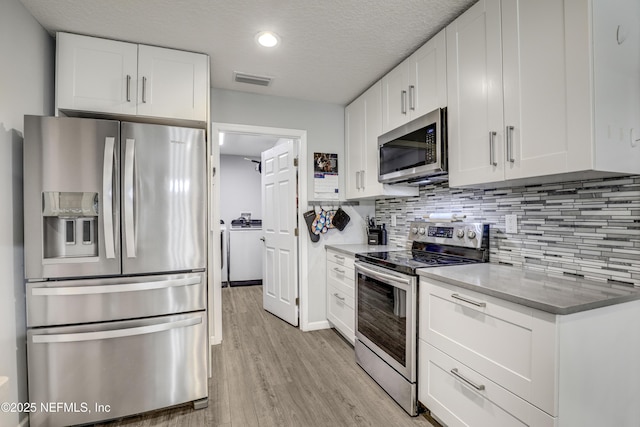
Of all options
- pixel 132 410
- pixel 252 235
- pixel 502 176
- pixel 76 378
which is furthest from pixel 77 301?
pixel 252 235

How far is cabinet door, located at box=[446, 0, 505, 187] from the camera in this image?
5.20ft

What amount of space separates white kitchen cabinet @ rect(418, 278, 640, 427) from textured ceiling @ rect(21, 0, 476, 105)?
1607 mm

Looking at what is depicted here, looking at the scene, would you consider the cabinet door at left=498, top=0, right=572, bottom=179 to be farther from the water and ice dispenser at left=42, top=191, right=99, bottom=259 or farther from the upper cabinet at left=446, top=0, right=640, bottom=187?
the water and ice dispenser at left=42, top=191, right=99, bottom=259

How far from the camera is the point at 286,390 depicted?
82.8 inches

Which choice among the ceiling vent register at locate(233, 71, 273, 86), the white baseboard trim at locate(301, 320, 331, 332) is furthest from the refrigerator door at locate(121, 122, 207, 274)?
the white baseboard trim at locate(301, 320, 331, 332)

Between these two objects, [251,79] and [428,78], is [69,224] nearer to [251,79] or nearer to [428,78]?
[251,79]

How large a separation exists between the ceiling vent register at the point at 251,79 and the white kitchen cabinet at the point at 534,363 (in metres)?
2.20

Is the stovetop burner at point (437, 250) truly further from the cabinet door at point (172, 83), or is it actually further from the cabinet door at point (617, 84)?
the cabinet door at point (172, 83)

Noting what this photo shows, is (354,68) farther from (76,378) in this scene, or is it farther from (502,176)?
(76,378)

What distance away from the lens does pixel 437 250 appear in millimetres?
2338

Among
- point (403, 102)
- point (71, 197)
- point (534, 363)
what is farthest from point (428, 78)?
point (71, 197)

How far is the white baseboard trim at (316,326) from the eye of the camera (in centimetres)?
313

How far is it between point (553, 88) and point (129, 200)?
2194 millimetres

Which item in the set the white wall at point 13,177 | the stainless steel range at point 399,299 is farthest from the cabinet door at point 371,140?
the white wall at point 13,177
